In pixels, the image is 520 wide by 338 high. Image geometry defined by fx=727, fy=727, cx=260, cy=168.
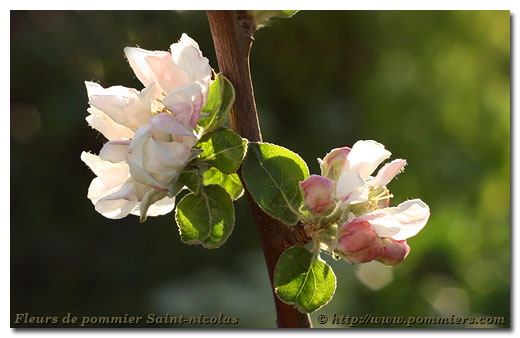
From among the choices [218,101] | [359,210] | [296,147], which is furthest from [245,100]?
[296,147]

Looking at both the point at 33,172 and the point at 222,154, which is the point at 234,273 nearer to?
the point at 33,172

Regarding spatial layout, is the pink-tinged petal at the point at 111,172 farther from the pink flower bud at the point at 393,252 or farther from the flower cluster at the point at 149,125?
the pink flower bud at the point at 393,252

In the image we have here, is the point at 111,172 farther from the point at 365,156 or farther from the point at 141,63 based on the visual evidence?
the point at 365,156

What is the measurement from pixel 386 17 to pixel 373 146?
71.7 inches

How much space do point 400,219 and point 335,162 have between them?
69mm

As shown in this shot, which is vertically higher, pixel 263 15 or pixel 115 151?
pixel 263 15

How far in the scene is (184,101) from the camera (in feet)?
1.75

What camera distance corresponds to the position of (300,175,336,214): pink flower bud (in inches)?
21.7

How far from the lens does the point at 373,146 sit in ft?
1.91

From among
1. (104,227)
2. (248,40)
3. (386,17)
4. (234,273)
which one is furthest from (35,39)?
(248,40)

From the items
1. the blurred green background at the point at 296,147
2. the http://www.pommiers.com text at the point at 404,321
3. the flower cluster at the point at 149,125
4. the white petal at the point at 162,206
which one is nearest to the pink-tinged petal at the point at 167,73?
the flower cluster at the point at 149,125

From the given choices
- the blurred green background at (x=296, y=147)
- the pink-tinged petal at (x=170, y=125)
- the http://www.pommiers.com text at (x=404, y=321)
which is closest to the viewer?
the pink-tinged petal at (x=170, y=125)

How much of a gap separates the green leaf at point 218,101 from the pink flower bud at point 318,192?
8 cm

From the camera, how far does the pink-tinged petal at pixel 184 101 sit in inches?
21.0
